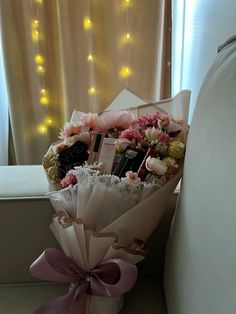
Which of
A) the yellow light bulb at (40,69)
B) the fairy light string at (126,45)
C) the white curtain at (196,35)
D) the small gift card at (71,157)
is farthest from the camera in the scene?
the yellow light bulb at (40,69)

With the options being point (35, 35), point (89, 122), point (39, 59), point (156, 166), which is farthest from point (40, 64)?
point (156, 166)

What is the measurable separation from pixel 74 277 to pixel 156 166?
Result: 0.29 m

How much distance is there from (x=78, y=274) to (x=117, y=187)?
21 centimetres

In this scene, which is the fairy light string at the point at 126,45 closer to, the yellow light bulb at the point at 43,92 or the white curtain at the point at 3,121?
the yellow light bulb at the point at 43,92

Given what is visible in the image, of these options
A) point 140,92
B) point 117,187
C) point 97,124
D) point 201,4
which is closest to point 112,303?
point 117,187

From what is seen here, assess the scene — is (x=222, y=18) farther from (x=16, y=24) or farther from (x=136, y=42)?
(x=16, y=24)

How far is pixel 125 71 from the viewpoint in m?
1.83

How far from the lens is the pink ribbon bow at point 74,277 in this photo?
0.67 metres

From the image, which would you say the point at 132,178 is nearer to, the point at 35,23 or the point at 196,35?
the point at 196,35

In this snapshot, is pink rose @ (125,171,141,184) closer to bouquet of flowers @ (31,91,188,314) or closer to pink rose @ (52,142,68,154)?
bouquet of flowers @ (31,91,188,314)

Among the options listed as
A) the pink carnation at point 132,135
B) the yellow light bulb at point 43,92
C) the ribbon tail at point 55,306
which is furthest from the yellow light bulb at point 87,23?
the ribbon tail at point 55,306

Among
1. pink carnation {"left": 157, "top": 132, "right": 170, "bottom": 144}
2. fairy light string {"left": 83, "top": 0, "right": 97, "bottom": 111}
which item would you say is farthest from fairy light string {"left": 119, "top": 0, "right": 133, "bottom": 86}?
pink carnation {"left": 157, "top": 132, "right": 170, "bottom": 144}

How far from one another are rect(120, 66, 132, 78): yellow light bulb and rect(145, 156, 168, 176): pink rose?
48.6 inches

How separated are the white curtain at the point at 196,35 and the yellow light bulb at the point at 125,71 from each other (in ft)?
0.79
